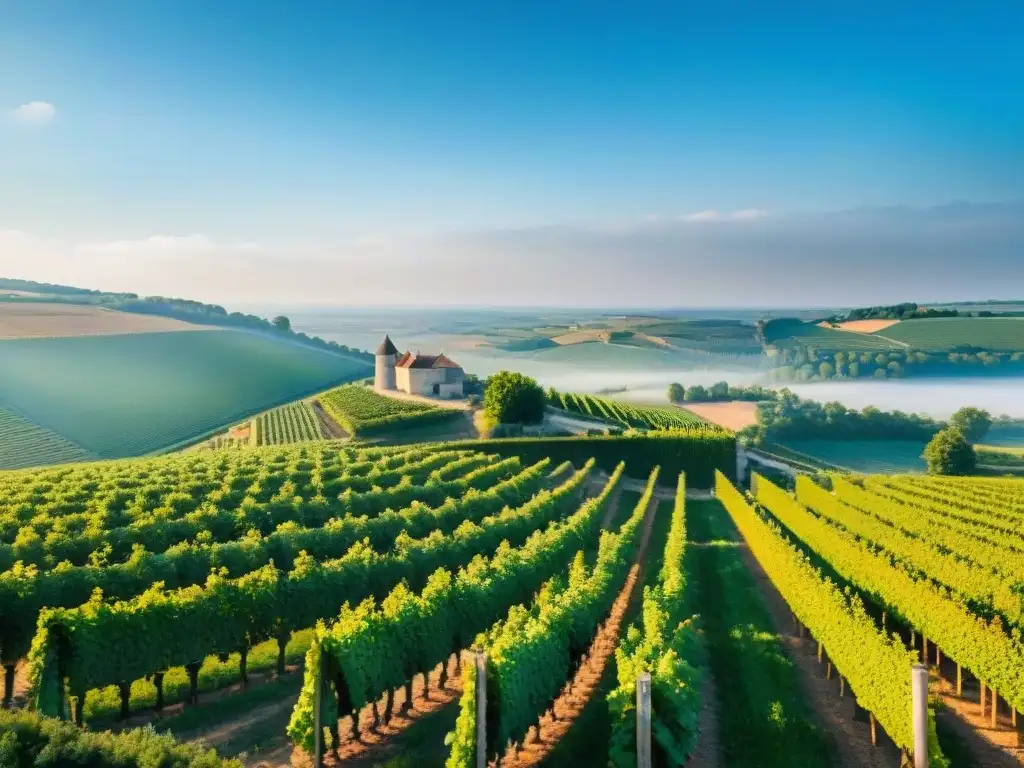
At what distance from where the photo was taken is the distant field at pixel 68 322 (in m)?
92.0

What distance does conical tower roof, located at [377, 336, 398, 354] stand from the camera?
81250 mm

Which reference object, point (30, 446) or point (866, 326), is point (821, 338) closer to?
point (866, 326)

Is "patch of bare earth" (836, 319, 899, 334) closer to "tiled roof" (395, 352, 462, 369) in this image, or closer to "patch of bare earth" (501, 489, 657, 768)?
"tiled roof" (395, 352, 462, 369)

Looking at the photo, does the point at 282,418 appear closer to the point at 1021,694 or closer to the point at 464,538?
the point at 464,538

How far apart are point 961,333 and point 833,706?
128448 mm

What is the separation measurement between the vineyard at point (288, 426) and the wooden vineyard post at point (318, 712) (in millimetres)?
44634

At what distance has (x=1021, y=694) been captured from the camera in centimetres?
1206

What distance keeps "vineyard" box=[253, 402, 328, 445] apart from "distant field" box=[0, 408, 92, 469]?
14.2m

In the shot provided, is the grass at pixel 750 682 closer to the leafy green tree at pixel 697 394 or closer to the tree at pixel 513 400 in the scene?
the tree at pixel 513 400

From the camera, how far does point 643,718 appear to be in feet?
31.8

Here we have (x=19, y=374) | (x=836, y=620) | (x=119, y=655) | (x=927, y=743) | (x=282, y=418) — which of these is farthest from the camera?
(x=19, y=374)

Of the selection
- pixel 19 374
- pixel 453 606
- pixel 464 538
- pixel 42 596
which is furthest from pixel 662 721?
pixel 19 374

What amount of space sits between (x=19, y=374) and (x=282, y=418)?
1224 inches

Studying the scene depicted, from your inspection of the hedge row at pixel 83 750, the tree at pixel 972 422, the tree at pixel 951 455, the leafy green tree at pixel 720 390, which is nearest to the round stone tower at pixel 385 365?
the leafy green tree at pixel 720 390
